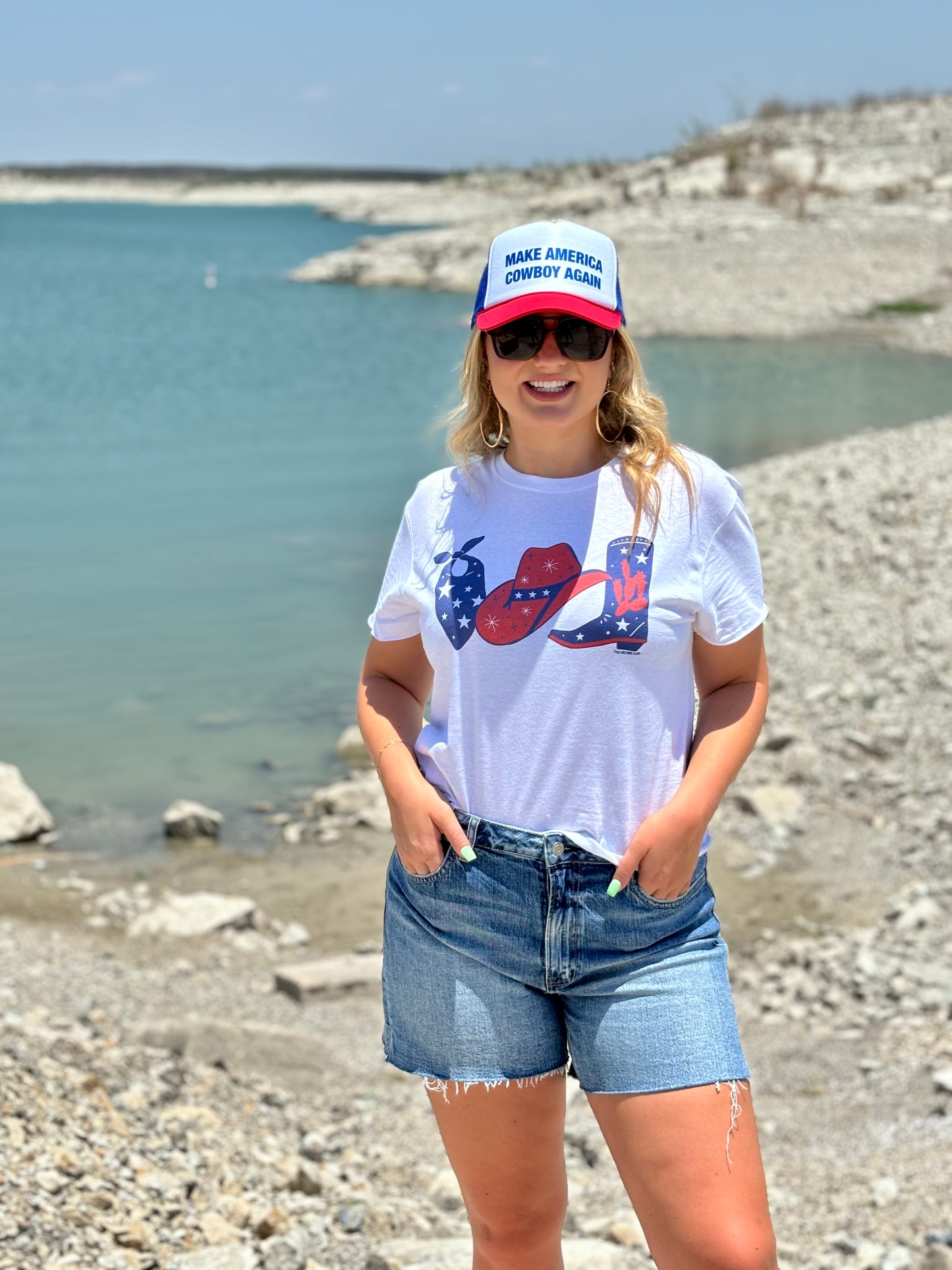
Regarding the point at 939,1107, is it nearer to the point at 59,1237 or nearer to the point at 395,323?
the point at 59,1237

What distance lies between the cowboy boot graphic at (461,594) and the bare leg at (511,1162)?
0.78 metres

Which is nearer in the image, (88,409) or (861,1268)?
(861,1268)

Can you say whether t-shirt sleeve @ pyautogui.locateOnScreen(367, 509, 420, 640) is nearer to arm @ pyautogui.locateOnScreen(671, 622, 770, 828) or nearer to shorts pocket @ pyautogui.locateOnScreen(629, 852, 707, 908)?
arm @ pyautogui.locateOnScreen(671, 622, 770, 828)

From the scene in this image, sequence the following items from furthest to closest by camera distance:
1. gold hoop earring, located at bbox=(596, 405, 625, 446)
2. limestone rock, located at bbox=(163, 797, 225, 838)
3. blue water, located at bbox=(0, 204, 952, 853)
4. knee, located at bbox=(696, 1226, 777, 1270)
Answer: blue water, located at bbox=(0, 204, 952, 853), limestone rock, located at bbox=(163, 797, 225, 838), gold hoop earring, located at bbox=(596, 405, 625, 446), knee, located at bbox=(696, 1226, 777, 1270)

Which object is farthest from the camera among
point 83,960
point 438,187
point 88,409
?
point 438,187

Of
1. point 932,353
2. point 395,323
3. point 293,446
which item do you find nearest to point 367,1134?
point 293,446

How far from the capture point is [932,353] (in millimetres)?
30375

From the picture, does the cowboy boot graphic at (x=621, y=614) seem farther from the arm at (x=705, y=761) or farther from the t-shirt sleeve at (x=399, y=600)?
the t-shirt sleeve at (x=399, y=600)

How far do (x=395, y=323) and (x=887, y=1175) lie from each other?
111ft

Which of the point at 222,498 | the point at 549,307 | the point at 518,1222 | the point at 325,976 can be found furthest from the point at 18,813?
the point at 222,498

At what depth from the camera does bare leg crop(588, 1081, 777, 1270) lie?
2107 mm

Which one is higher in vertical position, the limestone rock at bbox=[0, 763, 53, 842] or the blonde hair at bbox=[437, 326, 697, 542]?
the blonde hair at bbox=[437, 326, 697, 542]

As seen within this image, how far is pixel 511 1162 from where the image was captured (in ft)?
7.70

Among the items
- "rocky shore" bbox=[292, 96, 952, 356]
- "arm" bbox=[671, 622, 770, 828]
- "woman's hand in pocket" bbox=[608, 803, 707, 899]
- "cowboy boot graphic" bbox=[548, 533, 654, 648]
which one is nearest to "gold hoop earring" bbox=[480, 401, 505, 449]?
"cowboy boot graphic" bbox=[548, 533, 654, 648]
